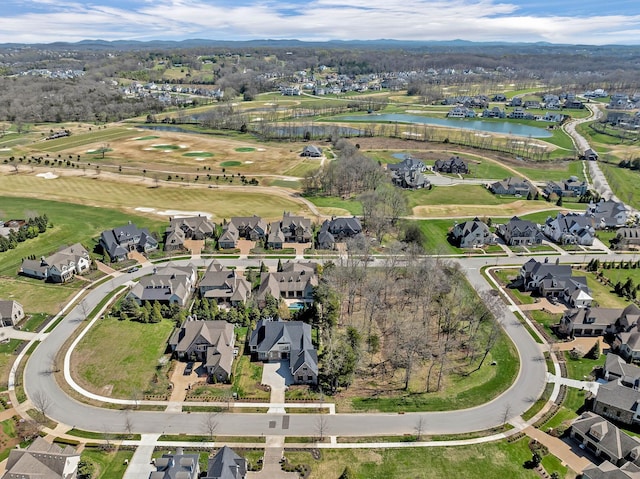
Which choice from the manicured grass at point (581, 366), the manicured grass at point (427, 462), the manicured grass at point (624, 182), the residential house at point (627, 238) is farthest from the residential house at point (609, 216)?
the manicured grass at point (427, 462)

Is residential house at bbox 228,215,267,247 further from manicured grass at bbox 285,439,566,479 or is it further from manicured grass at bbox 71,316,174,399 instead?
manicured grass at bbox 285,439,566,479

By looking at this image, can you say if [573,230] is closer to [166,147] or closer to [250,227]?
[250,227]

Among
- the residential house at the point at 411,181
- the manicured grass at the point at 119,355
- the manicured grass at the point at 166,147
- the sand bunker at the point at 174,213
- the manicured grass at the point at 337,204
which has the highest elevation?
the residential house at the point at 411,181

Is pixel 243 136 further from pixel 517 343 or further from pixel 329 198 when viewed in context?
pixel 517 343

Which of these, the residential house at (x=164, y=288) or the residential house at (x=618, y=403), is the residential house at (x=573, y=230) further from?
the residential house at (x=164, y=288)

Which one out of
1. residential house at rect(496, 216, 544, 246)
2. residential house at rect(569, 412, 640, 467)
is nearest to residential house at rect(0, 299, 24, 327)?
residential house at rect(569, 412, 640, 467)

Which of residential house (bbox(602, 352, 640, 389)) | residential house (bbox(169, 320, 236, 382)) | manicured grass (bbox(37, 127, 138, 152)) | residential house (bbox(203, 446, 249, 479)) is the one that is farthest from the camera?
manicured grass (bbox(37, 127, 138, 152))
